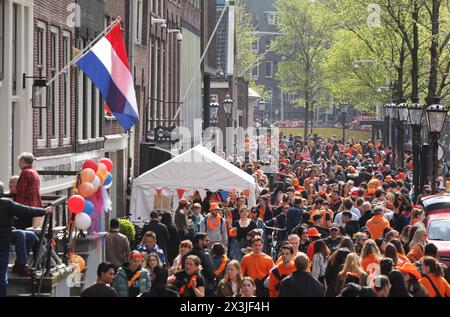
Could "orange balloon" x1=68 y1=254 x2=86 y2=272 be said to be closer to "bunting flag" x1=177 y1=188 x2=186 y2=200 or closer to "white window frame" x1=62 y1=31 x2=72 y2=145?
"bunting flag" x1=177 y1=188 x2=186 y2=200

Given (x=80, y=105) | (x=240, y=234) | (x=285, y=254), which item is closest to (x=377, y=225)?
(x=240, y=234)

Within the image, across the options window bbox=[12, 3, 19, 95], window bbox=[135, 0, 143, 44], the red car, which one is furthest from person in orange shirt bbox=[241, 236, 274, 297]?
window bbox=[135, 0, 143, 44]

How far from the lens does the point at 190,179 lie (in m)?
28.2

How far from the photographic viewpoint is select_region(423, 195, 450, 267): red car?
21919 millimetres

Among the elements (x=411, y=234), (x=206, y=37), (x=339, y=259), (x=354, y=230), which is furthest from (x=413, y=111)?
(x=206, y=37)

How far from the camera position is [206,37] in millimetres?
67438

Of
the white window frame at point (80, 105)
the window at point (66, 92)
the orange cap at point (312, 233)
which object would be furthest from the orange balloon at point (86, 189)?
the white window frame at point (80, 105)

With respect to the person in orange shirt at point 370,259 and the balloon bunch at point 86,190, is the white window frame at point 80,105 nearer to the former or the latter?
the balloon bunch at point 86,190

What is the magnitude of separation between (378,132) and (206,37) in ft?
106

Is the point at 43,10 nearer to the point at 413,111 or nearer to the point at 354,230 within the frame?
the point at 354,230

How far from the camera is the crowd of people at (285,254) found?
14.8 meters

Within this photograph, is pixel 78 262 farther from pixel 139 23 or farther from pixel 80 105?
Answer: pixel 139 23

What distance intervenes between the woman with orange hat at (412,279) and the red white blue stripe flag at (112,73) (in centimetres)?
751
